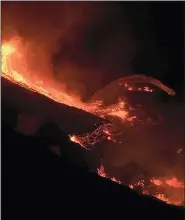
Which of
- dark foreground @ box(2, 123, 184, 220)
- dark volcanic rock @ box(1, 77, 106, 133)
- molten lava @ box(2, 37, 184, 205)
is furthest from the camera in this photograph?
molten lava @ box(2, 37, 184, 205)

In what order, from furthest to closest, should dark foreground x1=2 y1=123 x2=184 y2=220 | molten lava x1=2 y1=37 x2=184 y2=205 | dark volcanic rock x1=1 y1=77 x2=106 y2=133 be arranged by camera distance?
molten lava x1=2 y1=37 x2=184 y2=205, dark volcanic rock x1=1 y1=77 x2=106 y2=133, dark foreground x1=2 y1=123 x2=184 y2=220

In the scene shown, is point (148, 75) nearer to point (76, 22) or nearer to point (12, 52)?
point (76, 22)

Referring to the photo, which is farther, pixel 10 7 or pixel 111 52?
pixel 111 52

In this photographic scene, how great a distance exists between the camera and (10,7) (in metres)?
4.08

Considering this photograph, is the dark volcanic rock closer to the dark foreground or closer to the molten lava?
the molten lava

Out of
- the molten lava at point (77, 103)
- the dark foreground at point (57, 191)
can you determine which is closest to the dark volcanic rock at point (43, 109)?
the molten lava at point (77, 103)

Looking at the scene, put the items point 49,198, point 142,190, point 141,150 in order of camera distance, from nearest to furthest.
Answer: point 49,198, point 142,190, point 141,150

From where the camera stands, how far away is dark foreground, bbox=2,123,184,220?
3584 mm

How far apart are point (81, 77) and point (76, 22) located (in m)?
0.65

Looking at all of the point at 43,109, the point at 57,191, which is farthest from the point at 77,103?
the point at 57,191

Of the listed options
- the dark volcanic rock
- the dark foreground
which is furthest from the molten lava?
the dark foreground

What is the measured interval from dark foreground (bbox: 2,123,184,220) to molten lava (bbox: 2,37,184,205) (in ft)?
1.11

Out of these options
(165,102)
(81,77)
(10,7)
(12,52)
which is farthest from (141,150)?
(10,7)

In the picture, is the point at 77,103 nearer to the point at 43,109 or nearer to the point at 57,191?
the point at 43,109
